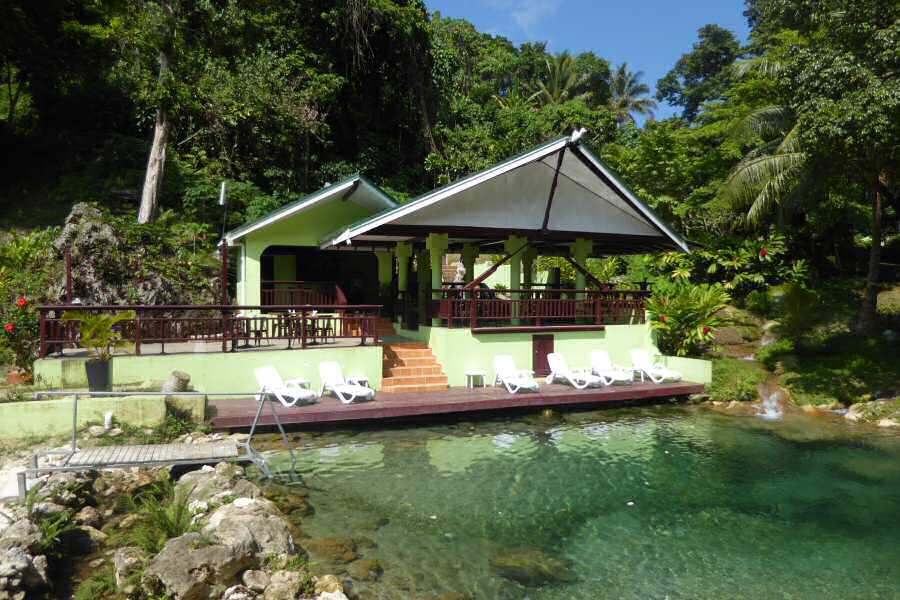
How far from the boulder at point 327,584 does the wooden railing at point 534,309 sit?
31.0ft

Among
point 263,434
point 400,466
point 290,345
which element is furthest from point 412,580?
point 290,345

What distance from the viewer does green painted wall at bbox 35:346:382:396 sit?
11.6 m

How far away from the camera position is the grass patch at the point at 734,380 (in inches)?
613

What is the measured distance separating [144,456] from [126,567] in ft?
8.02

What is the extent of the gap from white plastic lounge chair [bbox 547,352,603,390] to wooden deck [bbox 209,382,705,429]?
0.82 ft

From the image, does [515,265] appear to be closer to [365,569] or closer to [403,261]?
[403,261]

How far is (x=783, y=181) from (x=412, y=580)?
18.2m

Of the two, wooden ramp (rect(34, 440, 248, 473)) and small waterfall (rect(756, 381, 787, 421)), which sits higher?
wooden ramp (rect(34, 440, 248, 473))

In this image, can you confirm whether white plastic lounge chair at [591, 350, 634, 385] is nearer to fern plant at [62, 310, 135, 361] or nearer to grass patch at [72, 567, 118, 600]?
fern plant at [62, 310, 135, 361]

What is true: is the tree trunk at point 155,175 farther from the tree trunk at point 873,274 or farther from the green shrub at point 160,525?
the tree trunk at point 873,274

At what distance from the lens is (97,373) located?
10570mm

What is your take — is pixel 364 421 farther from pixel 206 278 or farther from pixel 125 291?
pixel 206 278

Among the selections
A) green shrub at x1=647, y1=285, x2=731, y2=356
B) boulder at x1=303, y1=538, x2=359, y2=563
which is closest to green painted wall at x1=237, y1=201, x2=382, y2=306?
green shrub at x1=647, y1=285, x2=731, y2=356

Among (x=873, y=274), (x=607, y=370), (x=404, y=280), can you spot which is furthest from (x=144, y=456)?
(x=873, y=274)
